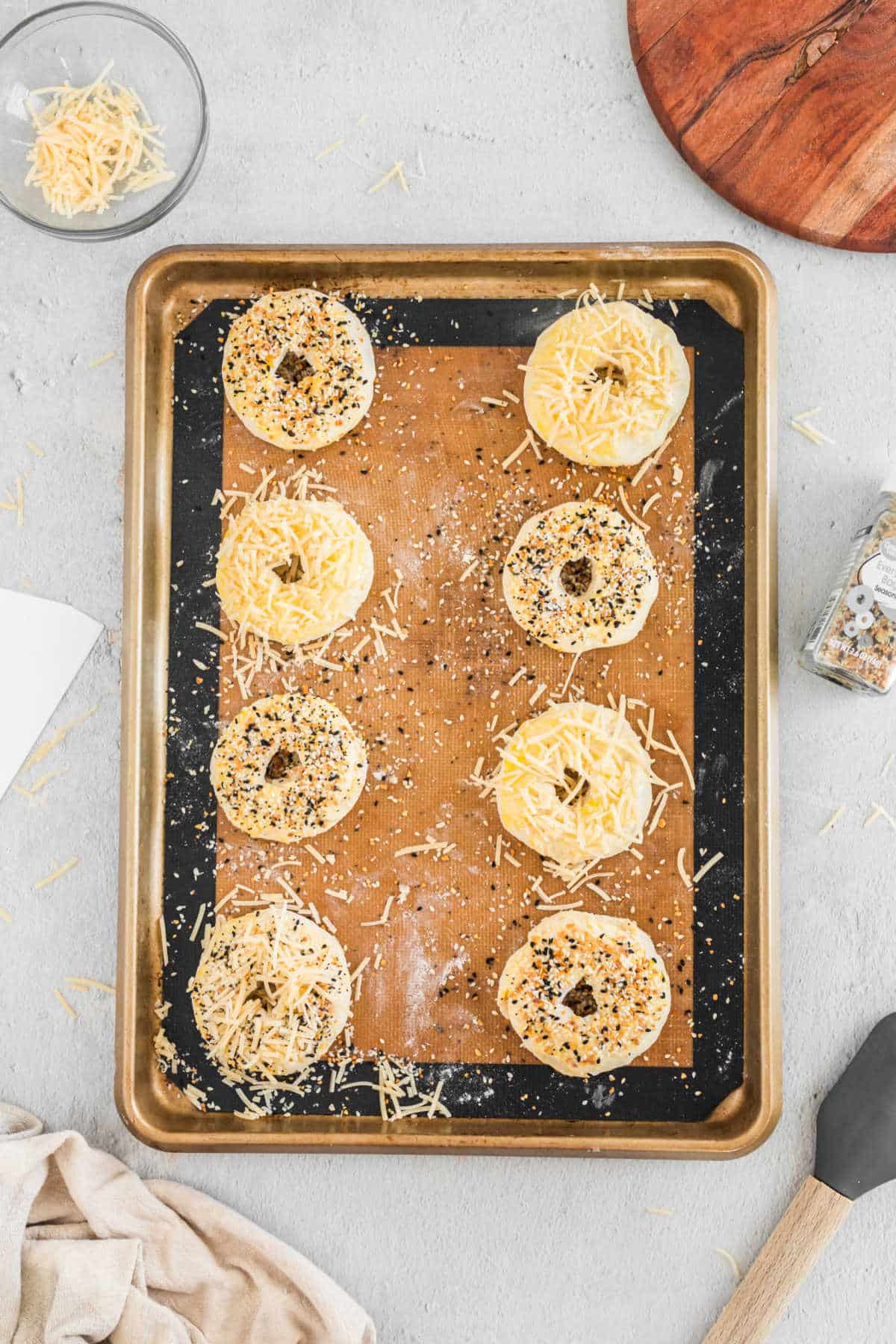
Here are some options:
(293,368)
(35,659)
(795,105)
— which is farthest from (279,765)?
(795,105)

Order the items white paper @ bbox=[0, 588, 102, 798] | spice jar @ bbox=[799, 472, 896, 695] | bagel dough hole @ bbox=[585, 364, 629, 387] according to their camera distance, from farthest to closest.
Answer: white paper @ bbox=[0, 588, 102, 798] < bagel dough hole @ bbox=[585, 364, 629, 387] < spice jar @ bbox=[799, 472, 896, 695]

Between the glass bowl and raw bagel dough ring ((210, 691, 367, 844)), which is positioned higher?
the glass bowl

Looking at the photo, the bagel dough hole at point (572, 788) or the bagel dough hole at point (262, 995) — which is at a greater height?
the bagel dough hole at point (572, 788)

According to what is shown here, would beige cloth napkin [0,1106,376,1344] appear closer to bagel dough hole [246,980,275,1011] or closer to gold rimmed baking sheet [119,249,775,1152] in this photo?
gold rimmed baking sheet [119,249,775,1152]

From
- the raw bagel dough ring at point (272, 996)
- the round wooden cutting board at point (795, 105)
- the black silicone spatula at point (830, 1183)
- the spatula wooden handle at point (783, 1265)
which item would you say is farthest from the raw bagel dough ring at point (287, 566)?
the spatula wooden handle at point (783, 1265)

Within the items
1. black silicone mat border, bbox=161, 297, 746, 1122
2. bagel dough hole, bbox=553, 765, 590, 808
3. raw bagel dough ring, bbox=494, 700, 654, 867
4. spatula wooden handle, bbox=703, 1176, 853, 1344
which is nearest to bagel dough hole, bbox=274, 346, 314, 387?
black silicone mat border, bbox=161, 297, 746, 1122

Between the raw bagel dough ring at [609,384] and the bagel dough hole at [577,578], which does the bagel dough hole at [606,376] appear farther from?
the bagel dough hole at [577,578]

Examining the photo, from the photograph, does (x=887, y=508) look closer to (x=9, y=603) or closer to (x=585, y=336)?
(x=585, y=336)
